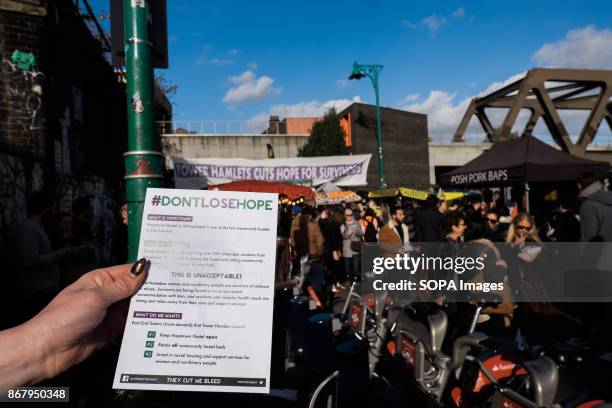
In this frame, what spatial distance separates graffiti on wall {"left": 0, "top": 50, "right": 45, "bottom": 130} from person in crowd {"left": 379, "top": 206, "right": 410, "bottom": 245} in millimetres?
6525

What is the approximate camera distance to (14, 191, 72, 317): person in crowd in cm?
407

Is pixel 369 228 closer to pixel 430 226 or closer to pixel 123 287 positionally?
pixel 430 226

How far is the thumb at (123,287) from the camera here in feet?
4.72

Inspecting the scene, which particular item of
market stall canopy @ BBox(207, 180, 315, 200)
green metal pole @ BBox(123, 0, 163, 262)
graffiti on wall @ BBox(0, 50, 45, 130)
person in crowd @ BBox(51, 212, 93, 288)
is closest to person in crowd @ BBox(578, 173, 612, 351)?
green metal pole @ BBox(123, 0, 163, 262)

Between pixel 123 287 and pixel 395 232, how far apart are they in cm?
733

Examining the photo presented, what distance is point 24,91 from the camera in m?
7.10

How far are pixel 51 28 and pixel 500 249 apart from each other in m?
8.58

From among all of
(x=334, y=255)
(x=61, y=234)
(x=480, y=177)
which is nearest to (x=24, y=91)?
(x=61, y=234)

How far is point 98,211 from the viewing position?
376 inches

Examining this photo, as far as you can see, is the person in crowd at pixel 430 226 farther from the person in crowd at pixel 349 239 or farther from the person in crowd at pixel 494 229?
the person in crowd at pixel 349 239

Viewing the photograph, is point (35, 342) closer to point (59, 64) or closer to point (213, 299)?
point (213, 299)

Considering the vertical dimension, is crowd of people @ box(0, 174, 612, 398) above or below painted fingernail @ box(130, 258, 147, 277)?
below

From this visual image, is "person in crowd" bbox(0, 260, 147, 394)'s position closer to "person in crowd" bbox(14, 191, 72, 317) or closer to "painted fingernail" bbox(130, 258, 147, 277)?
"painted fingernail" bbox(130, 258, 147, 277)

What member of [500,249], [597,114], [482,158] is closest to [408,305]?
[500,249]
